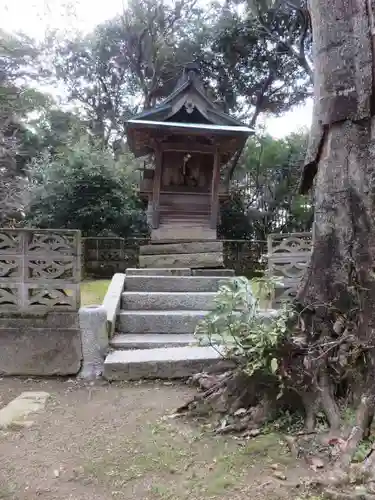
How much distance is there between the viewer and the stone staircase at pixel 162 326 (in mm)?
4035

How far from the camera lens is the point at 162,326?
509cm

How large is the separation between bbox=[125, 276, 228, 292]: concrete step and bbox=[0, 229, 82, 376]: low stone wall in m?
1.89

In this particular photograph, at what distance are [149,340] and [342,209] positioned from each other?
2830 mm

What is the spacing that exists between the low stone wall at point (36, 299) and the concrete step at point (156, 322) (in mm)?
958

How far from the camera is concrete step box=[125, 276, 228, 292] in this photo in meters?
6.01

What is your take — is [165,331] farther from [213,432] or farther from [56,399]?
[213,432]

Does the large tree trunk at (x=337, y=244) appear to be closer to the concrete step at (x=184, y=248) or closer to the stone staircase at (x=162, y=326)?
the stone staircase at (x=162, y=326)

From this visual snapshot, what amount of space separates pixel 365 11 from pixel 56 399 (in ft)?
13.1

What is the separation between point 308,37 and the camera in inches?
639

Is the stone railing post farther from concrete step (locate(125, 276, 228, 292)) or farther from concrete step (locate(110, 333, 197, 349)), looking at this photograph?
concrete step (locate(125, 276, 228, 292))

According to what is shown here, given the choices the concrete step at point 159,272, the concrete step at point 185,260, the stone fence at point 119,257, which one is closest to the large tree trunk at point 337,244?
the concrete step at point 159,272

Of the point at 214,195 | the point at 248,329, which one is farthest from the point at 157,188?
the point at 248,329

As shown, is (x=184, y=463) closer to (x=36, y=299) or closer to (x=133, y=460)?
(x=133, y=460)

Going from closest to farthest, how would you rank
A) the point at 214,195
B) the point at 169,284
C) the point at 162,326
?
the point at 162,326 < the point at 169,284 < the point at 214,195
